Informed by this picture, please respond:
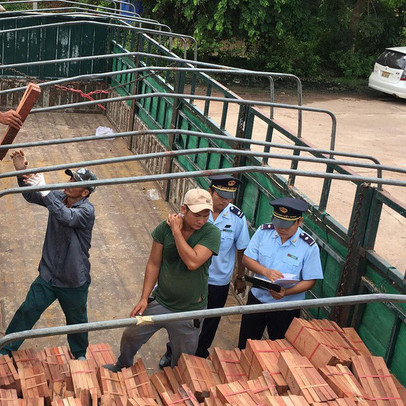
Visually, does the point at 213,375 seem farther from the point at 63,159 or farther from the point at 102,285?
the point at 63,159

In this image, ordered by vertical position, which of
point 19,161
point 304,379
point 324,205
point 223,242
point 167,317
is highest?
point 19,161

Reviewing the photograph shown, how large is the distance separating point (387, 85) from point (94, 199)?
1167 cm

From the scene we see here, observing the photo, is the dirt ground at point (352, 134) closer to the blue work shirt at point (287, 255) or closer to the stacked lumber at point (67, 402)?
the blue work shirt at point (287, 255)

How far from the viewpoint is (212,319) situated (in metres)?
6.12

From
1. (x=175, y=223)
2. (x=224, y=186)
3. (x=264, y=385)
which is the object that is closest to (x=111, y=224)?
(x=224, y=186)

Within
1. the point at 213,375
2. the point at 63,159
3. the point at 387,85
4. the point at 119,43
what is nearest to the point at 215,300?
the point at 213,375

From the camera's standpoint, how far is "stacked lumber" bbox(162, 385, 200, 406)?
4.53 m

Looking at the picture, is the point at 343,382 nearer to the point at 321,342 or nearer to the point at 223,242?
the point at 321,342

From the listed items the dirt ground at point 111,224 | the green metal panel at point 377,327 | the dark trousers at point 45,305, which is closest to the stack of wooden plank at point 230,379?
the green metal panel at point 377,327

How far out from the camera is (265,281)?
5.51 meters

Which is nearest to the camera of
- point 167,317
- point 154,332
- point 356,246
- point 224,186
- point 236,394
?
point 167,317

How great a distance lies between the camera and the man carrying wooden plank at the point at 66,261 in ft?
18.0

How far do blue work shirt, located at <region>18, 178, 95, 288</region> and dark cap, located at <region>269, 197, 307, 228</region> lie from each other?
1.48 m

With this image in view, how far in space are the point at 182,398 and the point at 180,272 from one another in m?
1.01
